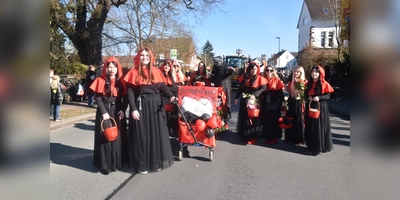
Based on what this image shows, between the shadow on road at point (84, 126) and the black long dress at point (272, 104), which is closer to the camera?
the black long dress at point (272, 104)

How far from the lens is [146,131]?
582cm

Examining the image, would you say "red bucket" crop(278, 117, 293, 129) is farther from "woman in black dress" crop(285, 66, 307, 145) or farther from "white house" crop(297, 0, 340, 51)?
"white house" crop(297, 0, 340, 51)

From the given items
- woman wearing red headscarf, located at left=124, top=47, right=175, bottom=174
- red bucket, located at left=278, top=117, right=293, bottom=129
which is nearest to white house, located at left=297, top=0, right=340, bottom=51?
red bucket, located at left=278, top=117, right=293, bottom=129

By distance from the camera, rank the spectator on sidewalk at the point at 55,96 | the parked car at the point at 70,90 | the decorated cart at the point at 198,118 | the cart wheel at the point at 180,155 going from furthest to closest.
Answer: the parked car at the point at 70,90 → the spectator on sidewalk at the point at 55,96 → the cart wheel at the point at 180,155 → the decorated cart at the point at 198,118

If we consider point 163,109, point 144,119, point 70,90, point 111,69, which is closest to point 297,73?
point 163,109

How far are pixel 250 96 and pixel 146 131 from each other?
308 centimetres

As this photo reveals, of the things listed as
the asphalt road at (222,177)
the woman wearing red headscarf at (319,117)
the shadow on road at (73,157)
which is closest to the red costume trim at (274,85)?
the woman wearing red headscarf at (319,117)

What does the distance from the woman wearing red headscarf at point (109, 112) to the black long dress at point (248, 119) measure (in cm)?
321

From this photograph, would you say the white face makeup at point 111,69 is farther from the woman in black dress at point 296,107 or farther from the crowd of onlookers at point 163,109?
the woman in black dress at point 296,107

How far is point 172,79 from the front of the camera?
27.9 feet

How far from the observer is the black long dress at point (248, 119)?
800 centimetres

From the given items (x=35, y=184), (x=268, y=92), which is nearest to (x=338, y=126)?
(x=268, y=92)

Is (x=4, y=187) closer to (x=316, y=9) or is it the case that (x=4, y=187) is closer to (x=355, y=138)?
(x=355, y=138)

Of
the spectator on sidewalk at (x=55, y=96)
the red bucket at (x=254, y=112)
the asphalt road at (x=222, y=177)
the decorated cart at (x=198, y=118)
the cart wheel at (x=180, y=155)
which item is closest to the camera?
the asphalt road at (x=222, y=177)
